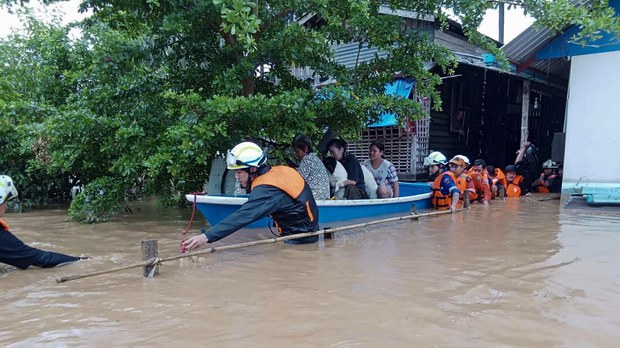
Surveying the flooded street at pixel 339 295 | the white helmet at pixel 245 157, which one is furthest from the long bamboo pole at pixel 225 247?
the white helmet at pixel 245 157

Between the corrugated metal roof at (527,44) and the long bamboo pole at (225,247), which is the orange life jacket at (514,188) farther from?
the long bamboo pole at (225,247)

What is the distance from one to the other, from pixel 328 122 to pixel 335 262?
379 centimetres

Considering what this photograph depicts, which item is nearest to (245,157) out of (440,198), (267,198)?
(267,198)

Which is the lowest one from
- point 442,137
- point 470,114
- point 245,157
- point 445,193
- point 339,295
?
point 339,295

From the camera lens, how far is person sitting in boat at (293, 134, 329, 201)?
6750 millimetres

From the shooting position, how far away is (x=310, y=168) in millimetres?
6840

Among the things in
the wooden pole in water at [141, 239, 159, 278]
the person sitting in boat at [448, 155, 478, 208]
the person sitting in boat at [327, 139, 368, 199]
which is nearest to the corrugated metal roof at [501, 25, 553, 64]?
the person sitting in boat at [448, 155, 478, 208]

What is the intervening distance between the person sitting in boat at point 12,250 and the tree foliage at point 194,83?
188 cm

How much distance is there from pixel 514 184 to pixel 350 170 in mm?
6584

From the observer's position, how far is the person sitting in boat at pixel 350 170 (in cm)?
800

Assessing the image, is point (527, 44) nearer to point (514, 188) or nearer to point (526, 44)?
point (526, 44)

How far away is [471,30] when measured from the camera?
25.1 feet

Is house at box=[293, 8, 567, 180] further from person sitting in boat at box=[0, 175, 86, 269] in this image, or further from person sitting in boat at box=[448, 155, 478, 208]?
person sitting in boat at box=[0, 175, 86, 269]

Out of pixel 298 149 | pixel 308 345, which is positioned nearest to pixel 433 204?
pixel 298 149
